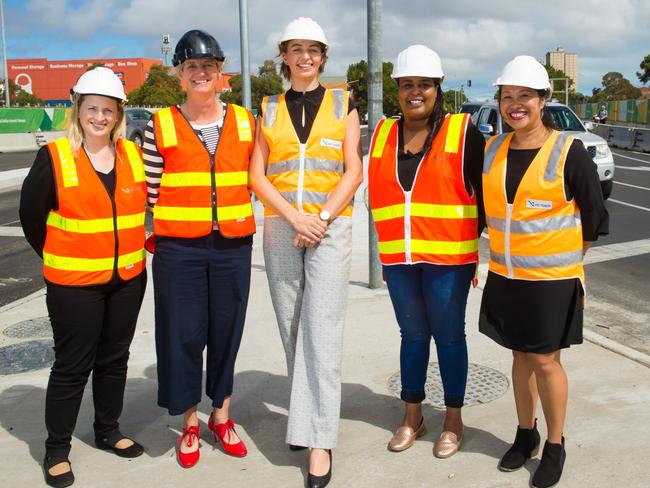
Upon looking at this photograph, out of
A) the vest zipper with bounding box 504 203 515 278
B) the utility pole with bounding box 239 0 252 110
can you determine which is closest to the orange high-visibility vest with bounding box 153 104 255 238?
the vest zipper with bounding box 504 203 515 278

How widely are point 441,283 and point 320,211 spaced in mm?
688

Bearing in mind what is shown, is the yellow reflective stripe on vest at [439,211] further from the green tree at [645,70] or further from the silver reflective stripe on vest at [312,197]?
the green tree at [645,70]

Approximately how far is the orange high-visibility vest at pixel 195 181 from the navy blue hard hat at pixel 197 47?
0.28 metres

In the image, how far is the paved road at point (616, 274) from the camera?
6.25 m

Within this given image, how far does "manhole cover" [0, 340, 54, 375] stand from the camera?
206 inches

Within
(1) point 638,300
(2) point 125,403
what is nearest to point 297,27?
(2) point 125,403

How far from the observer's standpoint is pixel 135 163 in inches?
146

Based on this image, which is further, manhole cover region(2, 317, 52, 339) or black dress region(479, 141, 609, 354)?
manhole cover region(2, 317, 52, 339)

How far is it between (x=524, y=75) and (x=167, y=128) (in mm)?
1688

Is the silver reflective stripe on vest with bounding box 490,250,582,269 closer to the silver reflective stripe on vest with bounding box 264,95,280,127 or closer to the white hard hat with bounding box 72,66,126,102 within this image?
the silver reflective stripe on vest with bounding box 264,95,280,127

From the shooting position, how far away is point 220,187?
3.66 metres

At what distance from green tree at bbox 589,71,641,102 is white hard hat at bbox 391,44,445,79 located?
96.5 m

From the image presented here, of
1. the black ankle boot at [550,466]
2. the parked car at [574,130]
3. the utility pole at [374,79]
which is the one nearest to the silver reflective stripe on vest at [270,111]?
the black ankle boot at [550,466]

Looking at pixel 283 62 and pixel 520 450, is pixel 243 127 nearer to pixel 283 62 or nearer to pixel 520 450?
pixel 283 62
